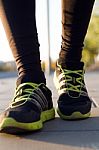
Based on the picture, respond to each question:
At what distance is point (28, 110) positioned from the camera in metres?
1.05

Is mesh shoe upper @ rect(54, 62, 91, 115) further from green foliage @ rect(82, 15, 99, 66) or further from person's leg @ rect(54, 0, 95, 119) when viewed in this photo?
green foliage @ rect(82, 15, 99, 66)

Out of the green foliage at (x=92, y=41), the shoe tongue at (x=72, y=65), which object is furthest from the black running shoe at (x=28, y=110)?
the green foliage at (x=92, y=41)

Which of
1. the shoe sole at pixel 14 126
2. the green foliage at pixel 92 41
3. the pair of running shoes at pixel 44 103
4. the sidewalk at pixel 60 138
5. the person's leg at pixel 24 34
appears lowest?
the sidewalk at pixel 60 138

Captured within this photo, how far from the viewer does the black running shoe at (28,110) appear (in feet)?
3.24

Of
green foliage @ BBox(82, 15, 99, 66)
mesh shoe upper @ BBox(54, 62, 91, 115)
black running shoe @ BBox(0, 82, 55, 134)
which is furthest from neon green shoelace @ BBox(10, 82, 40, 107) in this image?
green foliage @ BBox(82, 15, 99, 66)

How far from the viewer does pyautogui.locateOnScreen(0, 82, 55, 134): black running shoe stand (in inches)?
38.9

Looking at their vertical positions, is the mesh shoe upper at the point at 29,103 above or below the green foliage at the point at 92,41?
below

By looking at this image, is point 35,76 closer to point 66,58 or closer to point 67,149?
point 66,58

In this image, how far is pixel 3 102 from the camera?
1.72m

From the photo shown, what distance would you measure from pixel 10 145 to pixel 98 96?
993 mm

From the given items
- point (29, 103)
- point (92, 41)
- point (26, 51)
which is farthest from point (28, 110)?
point (92, 41)

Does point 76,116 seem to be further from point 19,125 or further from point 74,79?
point 19,125

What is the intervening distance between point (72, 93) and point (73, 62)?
0.33 feet

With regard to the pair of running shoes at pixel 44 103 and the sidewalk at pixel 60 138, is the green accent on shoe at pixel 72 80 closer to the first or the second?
the pair of running shoes at pixel 44 103
